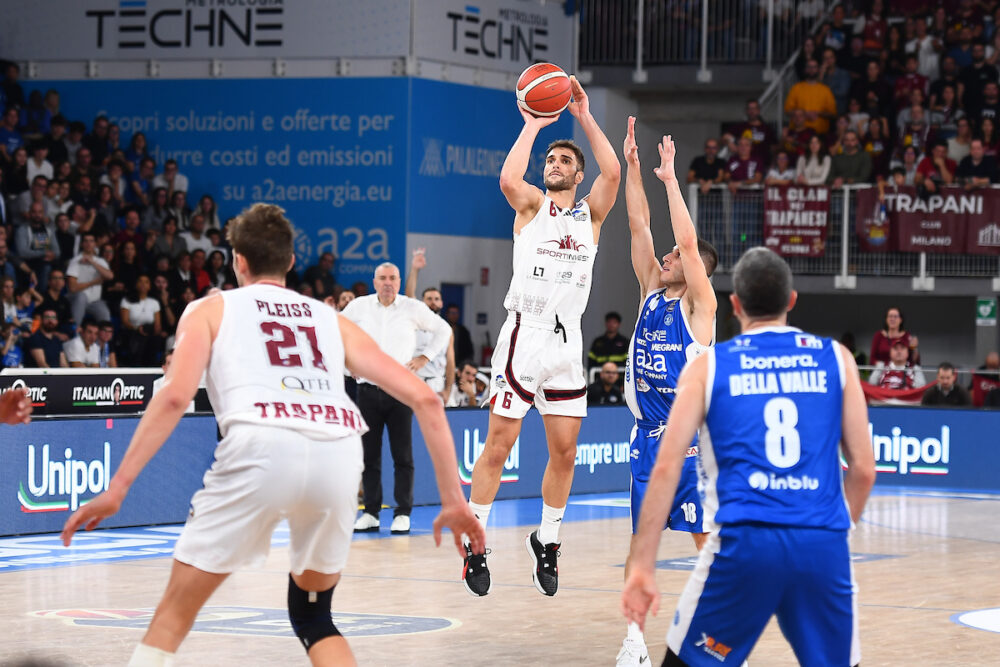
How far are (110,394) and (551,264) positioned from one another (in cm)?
681

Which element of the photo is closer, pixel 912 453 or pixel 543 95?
pixel 543 95

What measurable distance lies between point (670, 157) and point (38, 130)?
50.6 feet

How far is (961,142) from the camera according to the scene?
22.1 m

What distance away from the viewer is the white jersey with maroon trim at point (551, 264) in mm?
9055

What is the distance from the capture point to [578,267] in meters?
9.10

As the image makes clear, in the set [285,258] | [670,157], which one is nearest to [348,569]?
[670,157]

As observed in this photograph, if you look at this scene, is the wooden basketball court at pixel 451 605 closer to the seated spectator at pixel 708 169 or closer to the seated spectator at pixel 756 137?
the seated spectator at pixel 708 169

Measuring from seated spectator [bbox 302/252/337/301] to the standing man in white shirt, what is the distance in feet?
9.09

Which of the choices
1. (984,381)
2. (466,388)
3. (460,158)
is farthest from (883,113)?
(466,388)

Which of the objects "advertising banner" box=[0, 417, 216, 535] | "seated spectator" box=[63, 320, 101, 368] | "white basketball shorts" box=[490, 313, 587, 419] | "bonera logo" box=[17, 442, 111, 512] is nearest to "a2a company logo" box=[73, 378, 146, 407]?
"advertising banner" box=[0, 417, 216, 535]

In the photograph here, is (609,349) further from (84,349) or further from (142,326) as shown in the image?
(84,349)

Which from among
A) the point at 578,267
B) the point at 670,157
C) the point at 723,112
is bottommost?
the point at 578,267

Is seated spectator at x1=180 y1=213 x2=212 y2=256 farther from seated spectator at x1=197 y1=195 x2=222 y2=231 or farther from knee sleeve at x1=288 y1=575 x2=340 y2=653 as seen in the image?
knee sleeve at x1=288 y1=575 x2=340 y2=653

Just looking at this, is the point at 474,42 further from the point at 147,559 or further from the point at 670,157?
the point at 670,157
